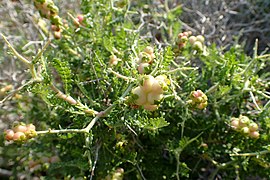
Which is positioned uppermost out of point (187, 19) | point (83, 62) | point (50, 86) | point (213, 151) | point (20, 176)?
point (50, 86)

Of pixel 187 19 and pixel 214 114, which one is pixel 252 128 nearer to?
pixel 214 114

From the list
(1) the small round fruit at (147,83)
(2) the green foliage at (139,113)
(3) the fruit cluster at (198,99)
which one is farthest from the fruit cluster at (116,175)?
(1) the small round fruit at (147,83)

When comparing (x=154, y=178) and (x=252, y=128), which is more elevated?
(x=252, y=128)

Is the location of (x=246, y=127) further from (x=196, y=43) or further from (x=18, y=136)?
(x=18, y=136)

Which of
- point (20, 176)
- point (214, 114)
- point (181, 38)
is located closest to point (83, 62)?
point (181, 38)

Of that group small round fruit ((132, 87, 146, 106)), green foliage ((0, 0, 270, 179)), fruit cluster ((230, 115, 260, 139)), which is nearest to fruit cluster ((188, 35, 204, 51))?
green foliage ((0, 0, 270, 179))

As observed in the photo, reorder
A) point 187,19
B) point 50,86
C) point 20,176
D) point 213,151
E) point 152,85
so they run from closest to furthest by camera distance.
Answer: point 152,85, point 50,86, point 213,151, point 20,176, point 187,19
